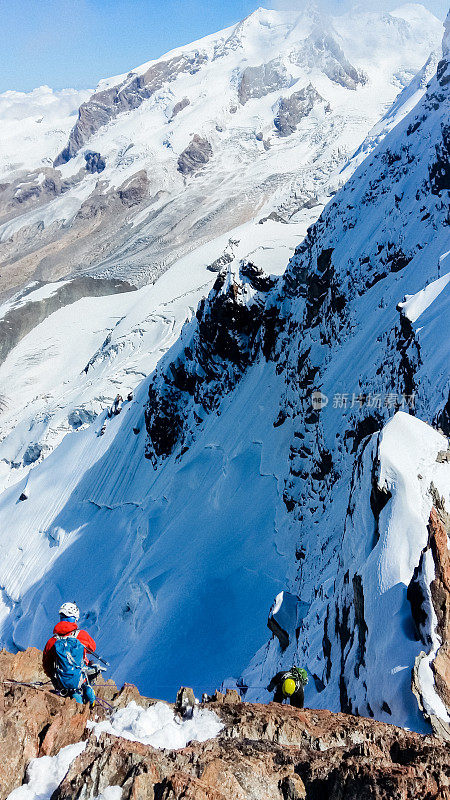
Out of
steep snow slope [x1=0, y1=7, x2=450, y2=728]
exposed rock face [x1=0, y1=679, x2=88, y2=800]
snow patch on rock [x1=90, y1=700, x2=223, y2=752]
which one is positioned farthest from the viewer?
steep snow slope [x1=0, y1=7, x2=450, y2=728]

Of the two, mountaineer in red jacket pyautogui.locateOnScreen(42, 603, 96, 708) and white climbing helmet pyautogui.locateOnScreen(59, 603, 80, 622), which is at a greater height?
white climbing helmet pyautogui.locateOnScreen(59, 603, 80, 622)

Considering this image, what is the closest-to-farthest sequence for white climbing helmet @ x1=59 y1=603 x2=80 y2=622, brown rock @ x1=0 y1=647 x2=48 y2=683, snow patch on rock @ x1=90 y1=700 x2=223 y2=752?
snow patch on rock @ x1=90 y1=700 x2=223 y2=752
white climbing helmet @ x1=59 y1=603 x2=80 y2=622
brown rock @ x1=0 y1=647 x2=48 y2=683

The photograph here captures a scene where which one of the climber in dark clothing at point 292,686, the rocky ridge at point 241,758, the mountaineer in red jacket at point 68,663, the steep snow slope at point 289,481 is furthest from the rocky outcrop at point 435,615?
the mountaineer in red jacket at point 68,663

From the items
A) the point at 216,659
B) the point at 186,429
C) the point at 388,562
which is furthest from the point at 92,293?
the point at 388,562

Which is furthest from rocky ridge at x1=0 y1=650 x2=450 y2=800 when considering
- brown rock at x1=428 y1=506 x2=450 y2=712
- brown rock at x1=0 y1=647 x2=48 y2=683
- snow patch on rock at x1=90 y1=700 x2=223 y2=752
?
brown rock at x1=428 y1=506 x2=450 y2=712

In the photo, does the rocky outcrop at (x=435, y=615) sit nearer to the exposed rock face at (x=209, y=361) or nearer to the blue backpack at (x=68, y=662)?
the blue backpack at (x=68, y=662)

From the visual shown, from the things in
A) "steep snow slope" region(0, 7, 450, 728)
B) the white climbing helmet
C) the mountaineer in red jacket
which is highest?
the white climbing helmet

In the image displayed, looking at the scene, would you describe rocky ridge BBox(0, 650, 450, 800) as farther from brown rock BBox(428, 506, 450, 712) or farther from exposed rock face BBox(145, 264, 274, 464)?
exposed rock face BBox(145, 264, 274, 464)
